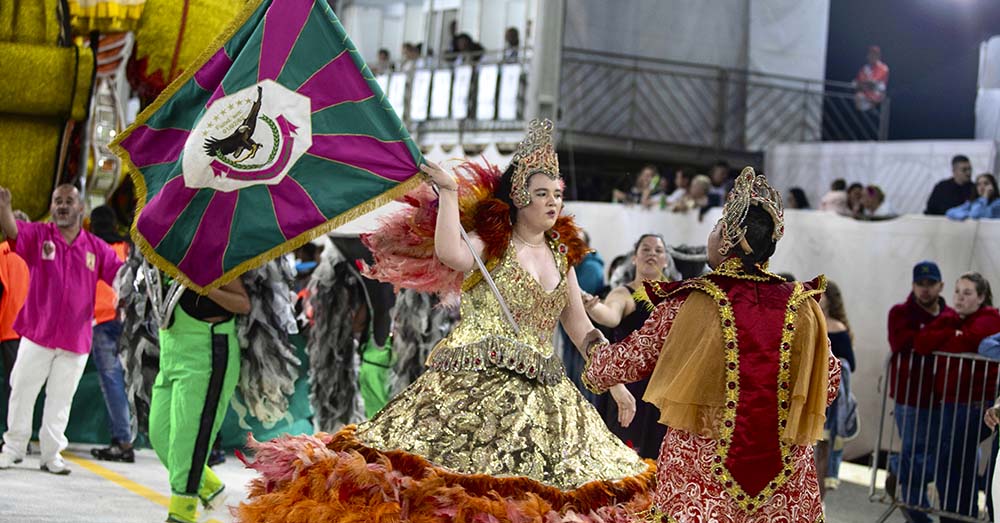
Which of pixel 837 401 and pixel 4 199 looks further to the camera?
pixel 837 401

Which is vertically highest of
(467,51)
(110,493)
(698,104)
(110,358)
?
(467,51)

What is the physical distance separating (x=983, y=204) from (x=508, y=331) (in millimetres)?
7208

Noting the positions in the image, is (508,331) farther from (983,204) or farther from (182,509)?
(983,204)

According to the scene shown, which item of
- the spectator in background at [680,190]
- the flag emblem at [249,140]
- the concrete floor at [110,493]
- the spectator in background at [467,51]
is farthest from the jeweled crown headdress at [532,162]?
the spectator in background at [467,51]

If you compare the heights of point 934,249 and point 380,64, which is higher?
point 380,64

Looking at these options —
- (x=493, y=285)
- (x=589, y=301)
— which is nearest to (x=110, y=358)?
(x=589, y=301)

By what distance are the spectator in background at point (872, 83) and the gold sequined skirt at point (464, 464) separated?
1232 cm

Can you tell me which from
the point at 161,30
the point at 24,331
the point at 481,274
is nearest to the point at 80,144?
the point at 161,30

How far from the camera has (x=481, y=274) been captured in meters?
5.60

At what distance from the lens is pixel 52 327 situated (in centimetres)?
868

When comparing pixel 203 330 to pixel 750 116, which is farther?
pixel 750 116

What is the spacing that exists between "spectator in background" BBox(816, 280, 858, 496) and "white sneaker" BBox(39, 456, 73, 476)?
4.87m

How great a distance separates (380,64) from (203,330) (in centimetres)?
1488

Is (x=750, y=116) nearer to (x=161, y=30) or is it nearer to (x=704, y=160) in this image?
(x=704, y=160)
